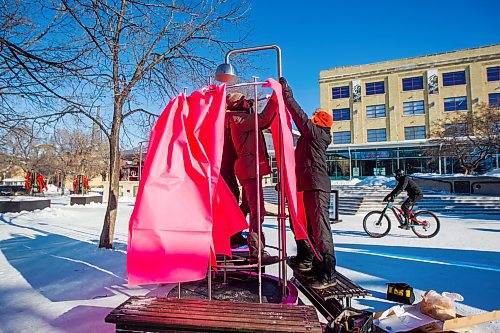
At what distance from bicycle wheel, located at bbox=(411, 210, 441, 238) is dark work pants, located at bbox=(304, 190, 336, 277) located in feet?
23.7

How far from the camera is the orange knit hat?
385 cm

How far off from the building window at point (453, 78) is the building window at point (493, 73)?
8.63 ft

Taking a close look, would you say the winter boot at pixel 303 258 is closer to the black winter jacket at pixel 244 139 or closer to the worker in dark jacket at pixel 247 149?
the worker in dark jacket at pixel 247 149

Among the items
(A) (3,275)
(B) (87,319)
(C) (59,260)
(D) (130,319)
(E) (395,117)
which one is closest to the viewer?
(D) (130,319)

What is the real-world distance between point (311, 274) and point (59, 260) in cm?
503

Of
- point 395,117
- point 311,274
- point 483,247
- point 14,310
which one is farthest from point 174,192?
point 395,117

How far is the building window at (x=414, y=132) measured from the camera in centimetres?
4300

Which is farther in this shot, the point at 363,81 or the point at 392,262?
the point at 363,81

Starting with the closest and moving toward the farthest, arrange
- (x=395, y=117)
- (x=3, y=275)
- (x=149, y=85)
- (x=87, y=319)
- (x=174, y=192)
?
(x=174, y=192)
(x=87, y=319)
(x=3, y=275)
(x=149, y=85)
(x=395, y=117)

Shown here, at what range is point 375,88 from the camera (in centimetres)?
4569

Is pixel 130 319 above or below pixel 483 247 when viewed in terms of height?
above

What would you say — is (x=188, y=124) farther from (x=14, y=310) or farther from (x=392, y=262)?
(x=392, y=262)

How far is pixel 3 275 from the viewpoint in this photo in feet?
17.4

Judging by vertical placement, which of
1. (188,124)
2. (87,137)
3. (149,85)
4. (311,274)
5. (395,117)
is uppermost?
(395,117)
